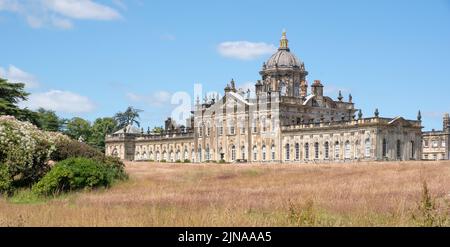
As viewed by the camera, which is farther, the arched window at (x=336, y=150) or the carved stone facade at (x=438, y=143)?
the carved stone facade at (x=438, y=143)

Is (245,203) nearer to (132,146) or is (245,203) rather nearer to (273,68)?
(273,68)

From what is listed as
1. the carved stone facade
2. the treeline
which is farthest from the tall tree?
the carved stone facade

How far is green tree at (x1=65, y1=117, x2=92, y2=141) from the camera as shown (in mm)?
113812

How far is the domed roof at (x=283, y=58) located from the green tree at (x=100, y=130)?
1654 inches

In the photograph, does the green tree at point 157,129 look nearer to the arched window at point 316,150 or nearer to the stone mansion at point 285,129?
the stone mansion at point 285,129

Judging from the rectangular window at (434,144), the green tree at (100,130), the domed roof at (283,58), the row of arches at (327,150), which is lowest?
the row of arches at (327,150)

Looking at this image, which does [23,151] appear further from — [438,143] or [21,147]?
[438,143]

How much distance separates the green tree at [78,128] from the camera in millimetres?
113812

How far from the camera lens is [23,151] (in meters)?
32.7

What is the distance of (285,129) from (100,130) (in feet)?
174

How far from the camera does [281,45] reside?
95812mm

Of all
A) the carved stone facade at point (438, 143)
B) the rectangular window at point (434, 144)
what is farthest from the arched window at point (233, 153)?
the rectangular window at point (434, 144)
